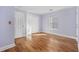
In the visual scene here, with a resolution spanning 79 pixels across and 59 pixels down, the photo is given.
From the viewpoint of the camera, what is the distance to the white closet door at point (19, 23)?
153 centimetres

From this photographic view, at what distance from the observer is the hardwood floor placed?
155 centimetres

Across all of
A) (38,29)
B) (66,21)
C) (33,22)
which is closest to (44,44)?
(38,29)

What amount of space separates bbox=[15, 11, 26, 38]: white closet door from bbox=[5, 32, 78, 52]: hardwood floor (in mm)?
115

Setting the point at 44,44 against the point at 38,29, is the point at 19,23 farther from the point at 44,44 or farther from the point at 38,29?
the point at 44,44

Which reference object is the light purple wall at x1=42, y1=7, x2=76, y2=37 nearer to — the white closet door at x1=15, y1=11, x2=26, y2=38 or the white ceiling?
the white ceiling

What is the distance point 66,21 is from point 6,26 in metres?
1.17

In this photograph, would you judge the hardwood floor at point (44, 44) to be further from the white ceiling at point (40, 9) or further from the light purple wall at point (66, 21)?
the white ceiling at point (40, 9)

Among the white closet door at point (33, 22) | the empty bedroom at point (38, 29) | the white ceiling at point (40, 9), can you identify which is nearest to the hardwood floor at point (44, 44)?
the empty bedroom at point (38, 29)

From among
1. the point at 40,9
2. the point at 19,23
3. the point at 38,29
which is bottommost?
the point at 38,29

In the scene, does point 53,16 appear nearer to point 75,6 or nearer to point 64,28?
point 64,28

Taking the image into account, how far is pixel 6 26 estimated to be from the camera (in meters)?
1.60

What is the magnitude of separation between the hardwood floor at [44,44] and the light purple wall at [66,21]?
0.43ft

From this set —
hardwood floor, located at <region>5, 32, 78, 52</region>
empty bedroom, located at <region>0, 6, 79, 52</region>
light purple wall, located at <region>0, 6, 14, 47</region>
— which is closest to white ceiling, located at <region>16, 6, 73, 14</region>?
empty bedroom, located at <region>0, 6, 79, 52</region>
